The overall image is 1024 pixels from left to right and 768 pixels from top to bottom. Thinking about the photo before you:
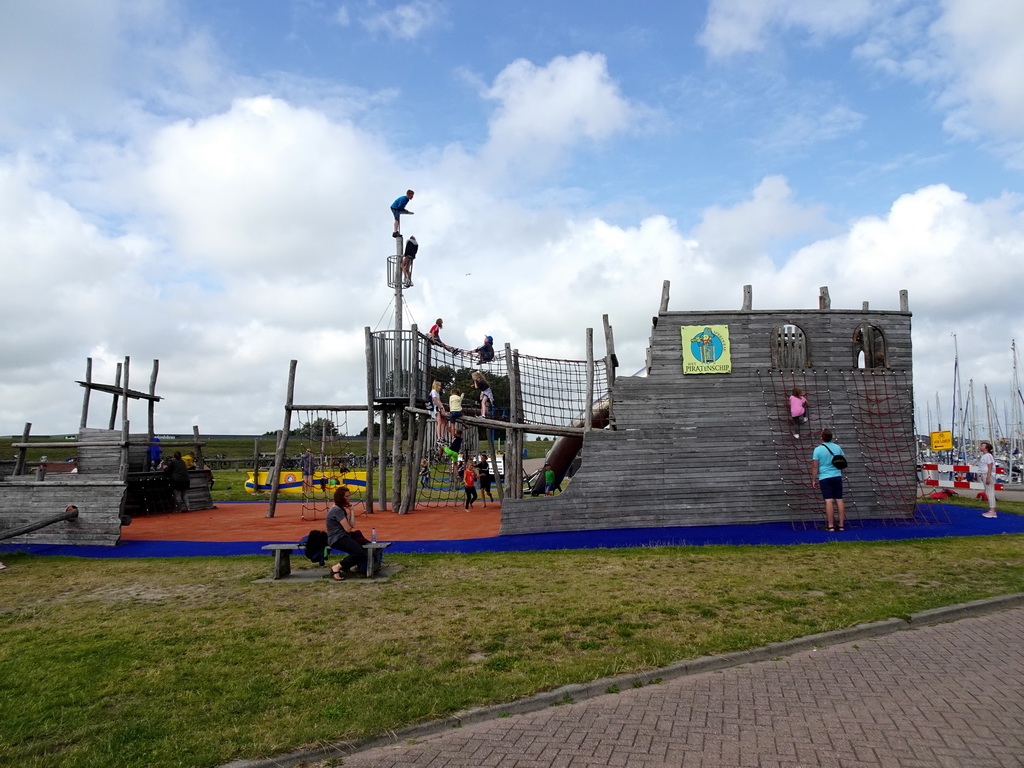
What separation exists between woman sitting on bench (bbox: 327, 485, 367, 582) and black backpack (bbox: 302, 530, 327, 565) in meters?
0.55

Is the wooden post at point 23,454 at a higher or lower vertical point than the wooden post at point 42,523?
higher

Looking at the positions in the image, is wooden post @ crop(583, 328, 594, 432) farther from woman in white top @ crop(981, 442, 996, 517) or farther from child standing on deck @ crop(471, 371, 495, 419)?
woman in white top @ crop(981, 442, 996, 517)

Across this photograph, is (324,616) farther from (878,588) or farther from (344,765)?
(878,588)

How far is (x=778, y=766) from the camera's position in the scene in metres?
3.96

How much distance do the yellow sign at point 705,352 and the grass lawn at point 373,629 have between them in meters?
4.09

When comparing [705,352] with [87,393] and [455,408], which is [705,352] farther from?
[87,393]

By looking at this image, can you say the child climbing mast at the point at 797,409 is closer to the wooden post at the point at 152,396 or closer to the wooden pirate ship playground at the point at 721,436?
the wooden pirate ship playground at the point at 721,436

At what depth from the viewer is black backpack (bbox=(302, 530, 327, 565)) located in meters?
10.5

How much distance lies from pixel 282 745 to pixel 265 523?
46.3 ft

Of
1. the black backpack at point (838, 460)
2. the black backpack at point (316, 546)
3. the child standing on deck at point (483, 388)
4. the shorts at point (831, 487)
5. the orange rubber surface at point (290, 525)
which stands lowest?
the orange rubber surface at point (290, 525)

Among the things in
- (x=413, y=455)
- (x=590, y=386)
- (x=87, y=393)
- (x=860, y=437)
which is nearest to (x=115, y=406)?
(x=87, y=393)

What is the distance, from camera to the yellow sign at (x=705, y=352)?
1409 cm

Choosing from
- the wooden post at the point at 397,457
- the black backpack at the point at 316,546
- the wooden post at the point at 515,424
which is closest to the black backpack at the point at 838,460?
the wooden post at the point at 515,424

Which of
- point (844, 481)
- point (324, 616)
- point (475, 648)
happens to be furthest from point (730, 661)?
point (844, 481)
